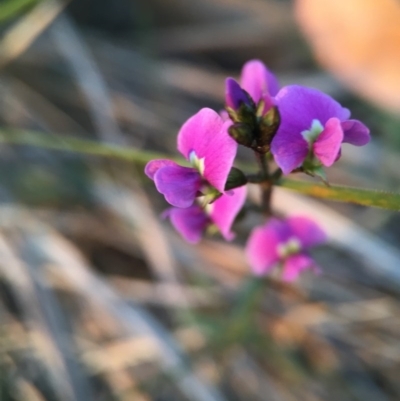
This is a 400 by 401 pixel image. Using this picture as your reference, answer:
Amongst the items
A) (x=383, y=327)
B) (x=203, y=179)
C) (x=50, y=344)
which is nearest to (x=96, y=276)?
(x=50, y=344)

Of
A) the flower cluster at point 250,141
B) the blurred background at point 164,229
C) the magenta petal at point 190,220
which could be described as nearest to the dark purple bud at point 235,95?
the flower cluster at point 250,141

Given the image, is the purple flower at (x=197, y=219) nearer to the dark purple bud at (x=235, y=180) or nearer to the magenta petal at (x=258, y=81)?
the dark purple bud at (x=235, y=180)

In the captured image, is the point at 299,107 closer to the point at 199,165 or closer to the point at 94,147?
the point at 199,165

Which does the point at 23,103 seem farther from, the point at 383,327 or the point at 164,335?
the point at 383,327

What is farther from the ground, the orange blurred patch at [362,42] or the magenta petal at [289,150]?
the magenta petal at [289,150]

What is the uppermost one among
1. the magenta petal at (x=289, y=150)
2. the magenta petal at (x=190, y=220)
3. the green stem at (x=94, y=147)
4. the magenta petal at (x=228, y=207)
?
the magenta petal at (x=289, y=150)

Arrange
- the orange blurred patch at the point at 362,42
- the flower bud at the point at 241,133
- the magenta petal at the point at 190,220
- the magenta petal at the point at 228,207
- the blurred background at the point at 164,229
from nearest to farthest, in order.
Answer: the flower bud at the point at 241,133 → the magenta petal at the point at 228,207 → the magenta petal at the point at 190,220 → the blurred background at the point at 164,229 → the orange blurred patch at the point at 362,42
